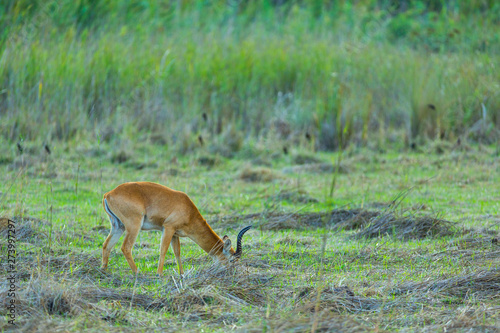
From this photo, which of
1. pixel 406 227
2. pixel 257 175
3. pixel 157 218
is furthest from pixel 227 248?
pixel 257 175

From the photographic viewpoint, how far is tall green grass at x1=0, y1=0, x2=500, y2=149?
38.3 ft

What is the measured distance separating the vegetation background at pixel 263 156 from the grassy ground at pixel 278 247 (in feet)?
0.08

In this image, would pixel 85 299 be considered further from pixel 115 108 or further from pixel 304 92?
pixel 304 92

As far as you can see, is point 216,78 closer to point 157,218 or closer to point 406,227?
point 406,227

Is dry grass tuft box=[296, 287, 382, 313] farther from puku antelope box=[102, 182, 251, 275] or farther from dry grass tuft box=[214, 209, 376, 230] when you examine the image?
dry grass tuft box=[214, 209, 376, 230]

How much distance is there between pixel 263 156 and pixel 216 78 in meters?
2.96

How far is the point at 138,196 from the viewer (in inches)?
224

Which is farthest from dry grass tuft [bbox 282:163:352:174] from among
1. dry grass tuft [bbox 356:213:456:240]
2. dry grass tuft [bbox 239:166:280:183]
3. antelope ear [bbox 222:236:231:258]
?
antelope ear [bbox 222:236:231:258]

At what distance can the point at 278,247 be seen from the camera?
6.50 metres

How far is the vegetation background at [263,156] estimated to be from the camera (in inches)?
180

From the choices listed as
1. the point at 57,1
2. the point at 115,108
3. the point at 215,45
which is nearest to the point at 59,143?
the point at 115,108

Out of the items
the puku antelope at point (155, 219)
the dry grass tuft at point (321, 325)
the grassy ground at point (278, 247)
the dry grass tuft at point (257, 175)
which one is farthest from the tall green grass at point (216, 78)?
the dry grass tuft at point (321, 325)

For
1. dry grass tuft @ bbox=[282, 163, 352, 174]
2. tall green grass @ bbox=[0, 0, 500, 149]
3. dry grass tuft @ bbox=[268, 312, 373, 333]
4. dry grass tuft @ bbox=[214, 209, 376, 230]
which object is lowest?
dry grass tuft @ bbox=[282, 163, 352, 174]

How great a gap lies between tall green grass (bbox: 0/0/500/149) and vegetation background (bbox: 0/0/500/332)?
0.17ft
